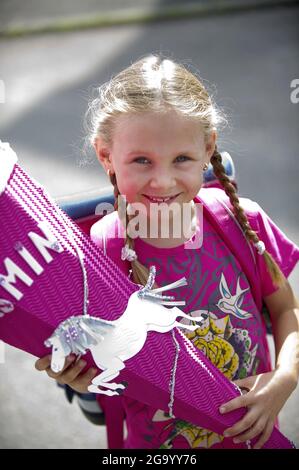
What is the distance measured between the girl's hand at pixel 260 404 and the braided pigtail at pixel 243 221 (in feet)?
0.60

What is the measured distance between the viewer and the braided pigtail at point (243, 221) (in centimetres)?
118

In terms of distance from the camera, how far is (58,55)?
14.4ft

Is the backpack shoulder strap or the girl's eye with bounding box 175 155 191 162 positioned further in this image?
the backpack shoulder strap

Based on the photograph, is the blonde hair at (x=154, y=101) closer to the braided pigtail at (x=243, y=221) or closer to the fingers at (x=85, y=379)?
the braided pigtail at (x=243, y=221)

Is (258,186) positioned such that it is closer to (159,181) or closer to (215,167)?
(215,167)

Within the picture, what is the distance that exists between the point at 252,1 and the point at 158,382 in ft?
13.0

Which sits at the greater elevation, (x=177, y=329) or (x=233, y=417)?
(x=177, y=329)

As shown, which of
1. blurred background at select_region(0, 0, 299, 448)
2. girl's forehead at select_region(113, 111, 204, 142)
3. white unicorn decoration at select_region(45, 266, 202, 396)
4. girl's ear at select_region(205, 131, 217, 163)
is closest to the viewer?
white unicorn decoration at select_region(45, 266, 202, 396)

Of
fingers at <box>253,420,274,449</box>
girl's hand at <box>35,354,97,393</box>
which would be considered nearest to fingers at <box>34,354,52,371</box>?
girl's hand at <box>35,354,97,393</box>

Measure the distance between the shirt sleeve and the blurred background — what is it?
29.9 inches

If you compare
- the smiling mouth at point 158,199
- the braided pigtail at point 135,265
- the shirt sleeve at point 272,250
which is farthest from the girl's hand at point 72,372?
the shirt sleeve at point 272,250

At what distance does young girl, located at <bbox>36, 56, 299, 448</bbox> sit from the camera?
106 centimetres

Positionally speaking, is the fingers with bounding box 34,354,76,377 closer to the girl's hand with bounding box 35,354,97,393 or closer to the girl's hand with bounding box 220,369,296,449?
the girl's hand with bounding box 35,354,97,393
